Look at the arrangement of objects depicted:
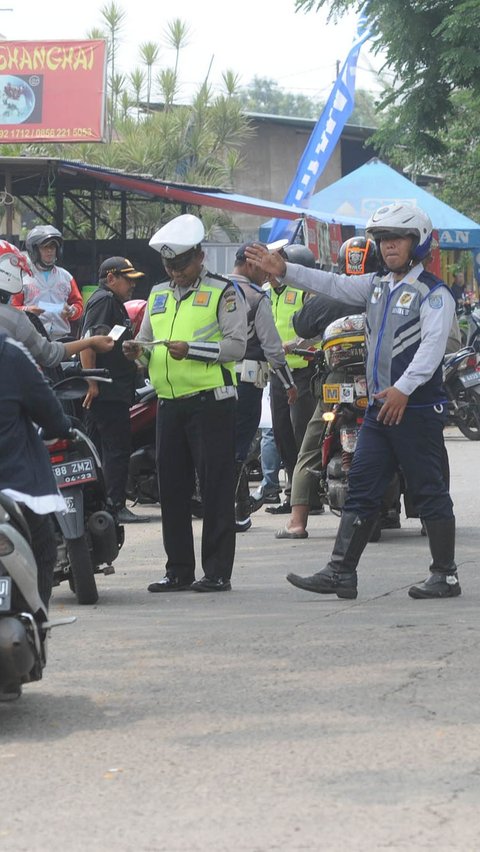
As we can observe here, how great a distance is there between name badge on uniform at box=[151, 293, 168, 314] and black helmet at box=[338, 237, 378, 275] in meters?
1.90

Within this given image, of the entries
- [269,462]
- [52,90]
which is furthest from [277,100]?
[269,462]

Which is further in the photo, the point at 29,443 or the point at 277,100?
the point at 277,100

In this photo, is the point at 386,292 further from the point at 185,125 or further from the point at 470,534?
the point at 185,125

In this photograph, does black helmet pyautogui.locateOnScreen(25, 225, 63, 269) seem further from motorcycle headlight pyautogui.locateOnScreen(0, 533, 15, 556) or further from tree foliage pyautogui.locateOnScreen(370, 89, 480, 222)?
motorcycle headlight pyautogui.locateOnScreen(0, 533, 15, 556)

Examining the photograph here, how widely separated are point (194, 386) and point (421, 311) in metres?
1.37

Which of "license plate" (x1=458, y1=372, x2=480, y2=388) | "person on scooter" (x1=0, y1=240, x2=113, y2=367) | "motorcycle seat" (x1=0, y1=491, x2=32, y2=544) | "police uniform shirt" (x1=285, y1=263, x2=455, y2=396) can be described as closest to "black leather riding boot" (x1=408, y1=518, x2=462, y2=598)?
"police uniform shirt" (x1=285, y1=263, x2=455, y2=396)

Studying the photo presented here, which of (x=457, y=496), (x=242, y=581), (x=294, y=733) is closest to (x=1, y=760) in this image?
(x=294, y=733)

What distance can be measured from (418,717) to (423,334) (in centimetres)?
274

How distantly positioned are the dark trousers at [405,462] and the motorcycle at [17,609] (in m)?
2.73

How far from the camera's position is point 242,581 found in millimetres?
9164

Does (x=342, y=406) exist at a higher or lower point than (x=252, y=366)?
lower

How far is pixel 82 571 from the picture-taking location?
822 centimetres

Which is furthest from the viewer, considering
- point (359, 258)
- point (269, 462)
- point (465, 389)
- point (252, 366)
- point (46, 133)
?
point (46, 133)

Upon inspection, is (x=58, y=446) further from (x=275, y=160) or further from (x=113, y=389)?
(x=275, y=160)
